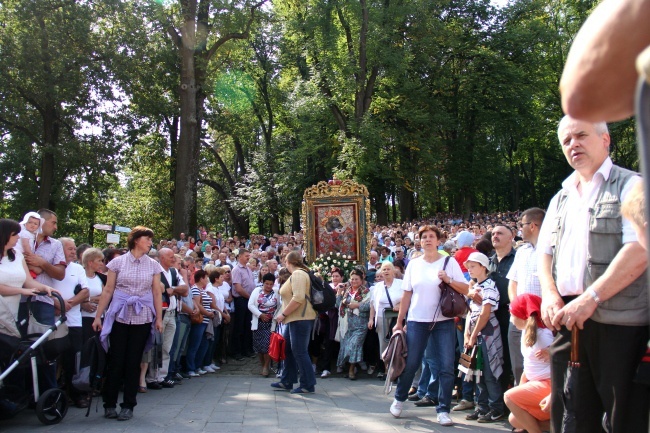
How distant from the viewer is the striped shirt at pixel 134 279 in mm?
7527

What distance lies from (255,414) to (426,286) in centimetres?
→ 268

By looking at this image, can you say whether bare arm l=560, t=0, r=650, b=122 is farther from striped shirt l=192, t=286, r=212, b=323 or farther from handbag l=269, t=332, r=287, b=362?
striped shirt l=192, t=286, r=212, b=323

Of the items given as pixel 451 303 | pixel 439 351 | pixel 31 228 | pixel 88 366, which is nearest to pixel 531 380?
pixel 451 303

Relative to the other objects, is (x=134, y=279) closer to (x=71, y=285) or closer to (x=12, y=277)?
(x=71, y=285)

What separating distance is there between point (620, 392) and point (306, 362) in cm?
673

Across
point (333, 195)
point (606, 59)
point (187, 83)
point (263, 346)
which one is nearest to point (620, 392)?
point (606, 59)

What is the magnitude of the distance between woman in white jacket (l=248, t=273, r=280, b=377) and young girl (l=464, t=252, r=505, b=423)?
15.6ft

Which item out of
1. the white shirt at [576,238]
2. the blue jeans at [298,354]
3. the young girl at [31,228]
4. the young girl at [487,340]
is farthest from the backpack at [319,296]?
the white shirt at [576,238]

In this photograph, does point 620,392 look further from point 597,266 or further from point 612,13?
point 612,13

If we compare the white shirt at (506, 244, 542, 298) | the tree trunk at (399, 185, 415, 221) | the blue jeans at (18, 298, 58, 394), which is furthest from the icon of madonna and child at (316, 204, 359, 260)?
the tree trunk at (399, 185, 415, 221)

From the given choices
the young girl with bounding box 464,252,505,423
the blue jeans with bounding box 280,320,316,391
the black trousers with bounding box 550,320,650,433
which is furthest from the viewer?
the blue jeans with bounding box 280,320,316,391

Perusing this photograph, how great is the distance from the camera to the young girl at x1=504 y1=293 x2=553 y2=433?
438cm

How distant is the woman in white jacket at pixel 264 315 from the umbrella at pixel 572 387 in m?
8.84

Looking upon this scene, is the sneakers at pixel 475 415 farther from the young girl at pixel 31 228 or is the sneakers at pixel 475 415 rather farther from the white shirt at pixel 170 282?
the young girl at pixel 31 228
